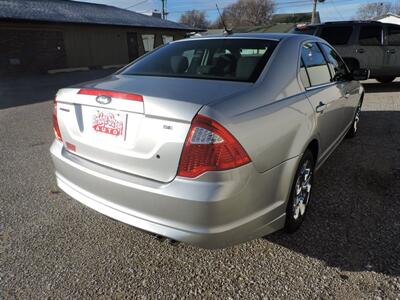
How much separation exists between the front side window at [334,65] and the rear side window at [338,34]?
632cm

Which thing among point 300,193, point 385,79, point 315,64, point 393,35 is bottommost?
point 385,79

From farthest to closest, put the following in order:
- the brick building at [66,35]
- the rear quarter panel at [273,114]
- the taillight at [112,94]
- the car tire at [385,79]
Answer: the brick building at [66,35], the car tire at [385,79], the taillight at [112,94], the rear quarter panel at [273,114]

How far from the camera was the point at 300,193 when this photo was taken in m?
2.85

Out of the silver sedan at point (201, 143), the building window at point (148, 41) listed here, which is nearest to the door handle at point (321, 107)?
the silver sedan at point (201, 143)

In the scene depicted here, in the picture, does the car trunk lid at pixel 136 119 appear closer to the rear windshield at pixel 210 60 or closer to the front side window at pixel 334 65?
the rear windshield at pixel 210 60

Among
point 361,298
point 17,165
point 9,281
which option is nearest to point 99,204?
point 9,281

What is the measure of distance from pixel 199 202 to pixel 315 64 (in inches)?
82.4

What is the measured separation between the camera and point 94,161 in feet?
7.73

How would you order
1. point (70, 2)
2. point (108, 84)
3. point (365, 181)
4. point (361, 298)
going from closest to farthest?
point (361, 298) < point (108, 84) < point (365, 181) < point (70, 2)

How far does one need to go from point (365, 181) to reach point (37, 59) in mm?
19942

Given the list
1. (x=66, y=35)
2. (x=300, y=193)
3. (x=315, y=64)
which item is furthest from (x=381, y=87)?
(x=66, y=35)

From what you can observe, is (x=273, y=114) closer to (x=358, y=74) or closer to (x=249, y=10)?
(x=358, y=74)

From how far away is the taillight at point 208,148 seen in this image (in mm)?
1883

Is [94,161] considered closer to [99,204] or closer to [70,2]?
[99,204]
